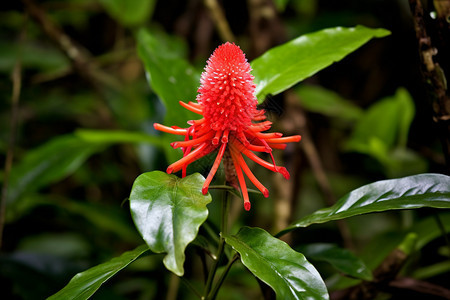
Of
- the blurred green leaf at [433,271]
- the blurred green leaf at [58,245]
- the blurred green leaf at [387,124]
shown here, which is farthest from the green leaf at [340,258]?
the blurred green leaf at [58,245]

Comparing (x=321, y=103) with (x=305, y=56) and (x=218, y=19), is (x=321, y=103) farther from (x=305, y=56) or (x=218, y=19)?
(x=305, y=56)

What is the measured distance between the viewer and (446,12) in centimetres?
77

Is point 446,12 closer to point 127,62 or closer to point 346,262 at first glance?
point 346,262

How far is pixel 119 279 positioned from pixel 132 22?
1.46 m

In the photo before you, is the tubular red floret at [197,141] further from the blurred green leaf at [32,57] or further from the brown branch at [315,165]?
the blurred green leaf at [32,57]

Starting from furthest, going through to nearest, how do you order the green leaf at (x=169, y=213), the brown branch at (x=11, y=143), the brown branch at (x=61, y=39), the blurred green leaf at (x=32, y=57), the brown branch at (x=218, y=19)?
1. the blurred green leaf at (x=32, y=57)
2. the brown branch at (x=218, y=19)
3. the brown branch at (x=61, y=39)
4. the brown branch at (x=11, y=143)
5. the green leaf at (x=169, y=213)

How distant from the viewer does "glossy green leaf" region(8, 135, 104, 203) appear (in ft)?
4.98

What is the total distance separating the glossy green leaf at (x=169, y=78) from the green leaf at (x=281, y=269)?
39 cm

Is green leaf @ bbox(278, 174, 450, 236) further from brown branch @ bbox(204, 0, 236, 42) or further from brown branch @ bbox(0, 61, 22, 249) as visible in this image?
brown branch @ bbox(204, 0, 236, 42)

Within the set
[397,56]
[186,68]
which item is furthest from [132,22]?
[397,56]

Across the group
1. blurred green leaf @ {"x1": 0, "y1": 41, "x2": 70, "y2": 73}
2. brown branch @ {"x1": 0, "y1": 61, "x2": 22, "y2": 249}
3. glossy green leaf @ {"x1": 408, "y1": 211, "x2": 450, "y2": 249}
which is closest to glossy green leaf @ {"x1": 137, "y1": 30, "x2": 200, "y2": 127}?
brown branch @ {"x1": 0, "y1": 61, "x2": 22, "y2": 249}

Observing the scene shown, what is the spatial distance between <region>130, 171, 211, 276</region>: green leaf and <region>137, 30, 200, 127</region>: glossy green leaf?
0.98ft

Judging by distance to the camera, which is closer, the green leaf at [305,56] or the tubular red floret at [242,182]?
the tubular red floret at [242,182]

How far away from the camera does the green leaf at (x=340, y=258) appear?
869 mm
